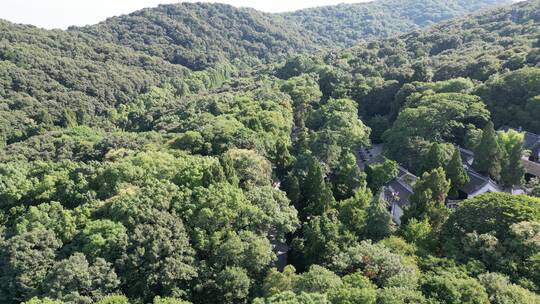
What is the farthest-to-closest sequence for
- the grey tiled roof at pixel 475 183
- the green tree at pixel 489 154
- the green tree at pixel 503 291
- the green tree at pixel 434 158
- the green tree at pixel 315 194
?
the green tree at pixel 489 154, the green tree at pixel 434 158, the grey tiled roof at pixel 475 183, the green tree at pixel 315 194, the green tree at pixel 503 291

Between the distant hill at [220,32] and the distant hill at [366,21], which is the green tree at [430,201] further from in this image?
the distant hill at [366,21]

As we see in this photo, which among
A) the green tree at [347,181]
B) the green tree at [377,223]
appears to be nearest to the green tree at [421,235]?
the green tree at [377,223]

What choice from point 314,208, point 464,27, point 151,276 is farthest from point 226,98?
point 464,27

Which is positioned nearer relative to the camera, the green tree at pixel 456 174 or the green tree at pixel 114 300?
the green tree at pixel 114 300

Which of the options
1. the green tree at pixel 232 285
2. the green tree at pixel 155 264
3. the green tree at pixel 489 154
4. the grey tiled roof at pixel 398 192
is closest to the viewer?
the green tree at pixel 232 285

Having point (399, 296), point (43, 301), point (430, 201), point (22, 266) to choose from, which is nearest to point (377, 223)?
point (430, 201)

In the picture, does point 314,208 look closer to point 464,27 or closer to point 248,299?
point 248,299
